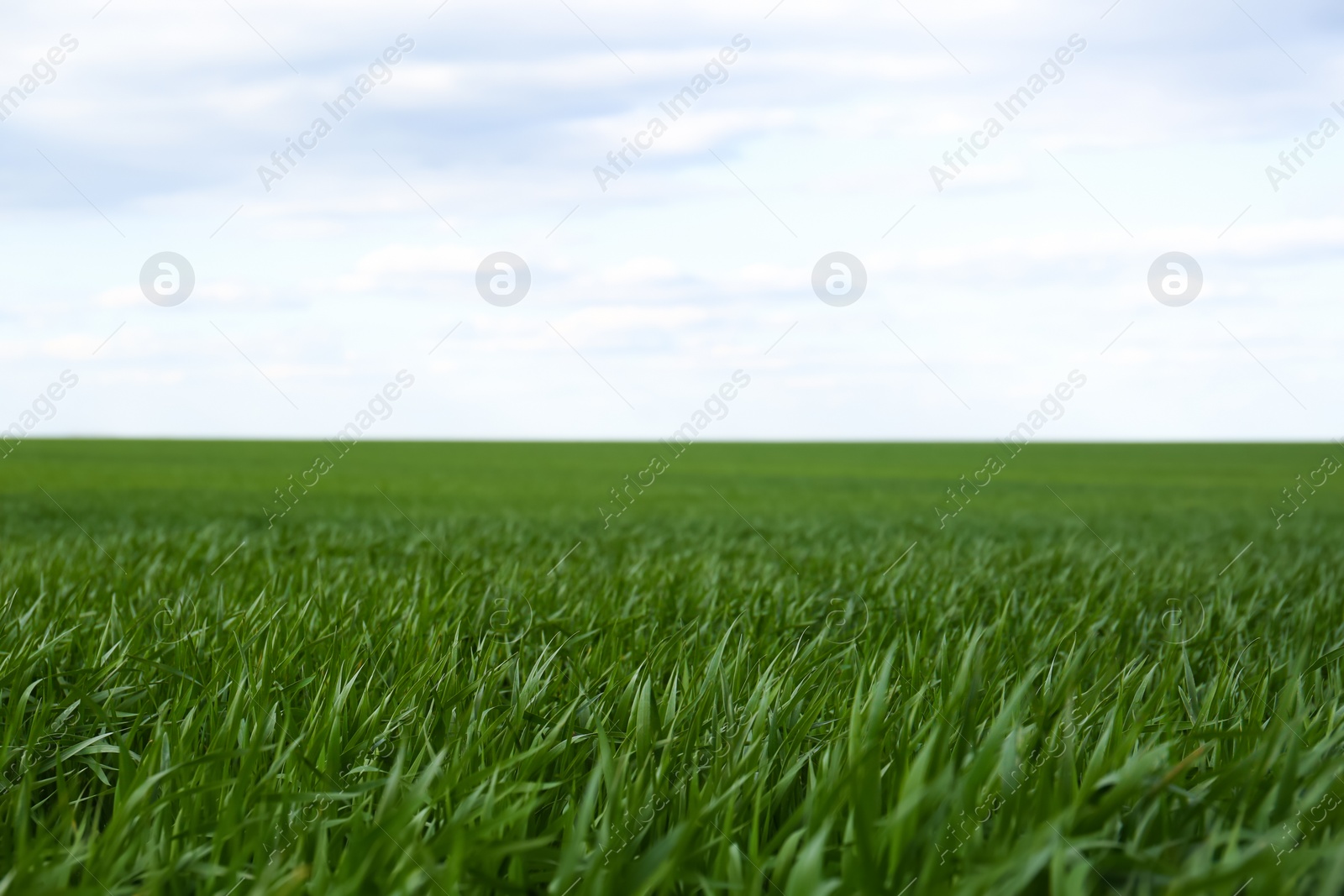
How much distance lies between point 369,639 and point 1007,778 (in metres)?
2.40

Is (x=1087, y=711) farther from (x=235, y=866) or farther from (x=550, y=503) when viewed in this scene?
(x=550, y=503)

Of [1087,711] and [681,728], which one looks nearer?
[681,728]

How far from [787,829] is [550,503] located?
720 inches

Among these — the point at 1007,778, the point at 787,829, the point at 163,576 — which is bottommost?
the point at 1007,778

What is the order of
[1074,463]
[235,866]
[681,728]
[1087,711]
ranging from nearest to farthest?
1. [235,866]
2. [681,728]
3. [1087,711]
4. [1074,463]

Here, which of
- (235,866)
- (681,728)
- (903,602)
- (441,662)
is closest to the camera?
(235,866)

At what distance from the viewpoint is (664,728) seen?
2.69m

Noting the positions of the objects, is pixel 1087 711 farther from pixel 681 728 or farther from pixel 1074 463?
pixel 1074 463

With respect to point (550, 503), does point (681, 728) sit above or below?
below

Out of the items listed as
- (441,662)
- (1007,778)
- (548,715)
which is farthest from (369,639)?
(1007,778)

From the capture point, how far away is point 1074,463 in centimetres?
4872

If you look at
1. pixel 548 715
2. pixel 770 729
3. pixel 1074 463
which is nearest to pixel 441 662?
pixel 548 715

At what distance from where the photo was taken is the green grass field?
186 cm

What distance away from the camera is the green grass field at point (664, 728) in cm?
186
